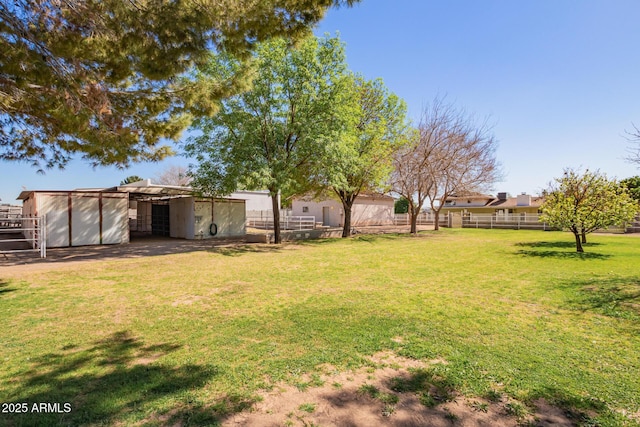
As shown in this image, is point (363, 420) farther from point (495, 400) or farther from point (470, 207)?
point (470, 207)

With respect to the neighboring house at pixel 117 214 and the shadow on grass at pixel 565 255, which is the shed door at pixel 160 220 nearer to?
the neighboring house at pixel 117 214

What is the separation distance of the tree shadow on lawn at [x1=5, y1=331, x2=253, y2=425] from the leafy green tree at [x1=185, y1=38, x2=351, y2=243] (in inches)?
385

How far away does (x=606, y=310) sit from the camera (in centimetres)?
535

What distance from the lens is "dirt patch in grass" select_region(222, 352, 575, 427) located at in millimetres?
2564

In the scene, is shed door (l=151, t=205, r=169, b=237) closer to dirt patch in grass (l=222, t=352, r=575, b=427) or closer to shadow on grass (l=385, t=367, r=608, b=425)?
dirt patch in grass (l=222, t=352, r=575, b=427)

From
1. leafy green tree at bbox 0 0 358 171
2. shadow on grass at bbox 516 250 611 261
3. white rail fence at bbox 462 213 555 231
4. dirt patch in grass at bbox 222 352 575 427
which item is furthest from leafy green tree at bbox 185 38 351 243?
white rail fence at bbox 462 213 555 231

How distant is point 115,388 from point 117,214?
48.6ft

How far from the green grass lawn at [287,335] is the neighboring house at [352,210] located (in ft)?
77.6

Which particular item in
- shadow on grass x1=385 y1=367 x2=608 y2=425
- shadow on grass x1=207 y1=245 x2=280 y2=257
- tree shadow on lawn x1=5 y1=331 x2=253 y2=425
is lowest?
shadow on grass x1=385 y1=367 x2=608 y2=425

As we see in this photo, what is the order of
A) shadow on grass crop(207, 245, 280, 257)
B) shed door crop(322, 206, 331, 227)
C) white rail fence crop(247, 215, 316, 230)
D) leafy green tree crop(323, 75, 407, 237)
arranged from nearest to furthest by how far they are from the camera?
shadow on grass crop(207, 245, 280, 257) → leafy green tree crop(323, 75, 407, 237) → white rail fence crop(247, 215, 316, 230) → shed door crop(322, 206, 331, 227)

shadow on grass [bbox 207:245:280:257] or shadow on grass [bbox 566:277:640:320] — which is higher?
shadow on grass [bbox 207:245:280:257]

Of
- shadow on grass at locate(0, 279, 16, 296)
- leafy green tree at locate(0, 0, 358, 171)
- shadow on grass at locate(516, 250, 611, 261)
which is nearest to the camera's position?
leafy green tree at locate(0, 0, 358, 171)

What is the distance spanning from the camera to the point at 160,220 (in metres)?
21.9

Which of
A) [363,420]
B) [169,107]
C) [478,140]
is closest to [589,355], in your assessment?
[363,420]
